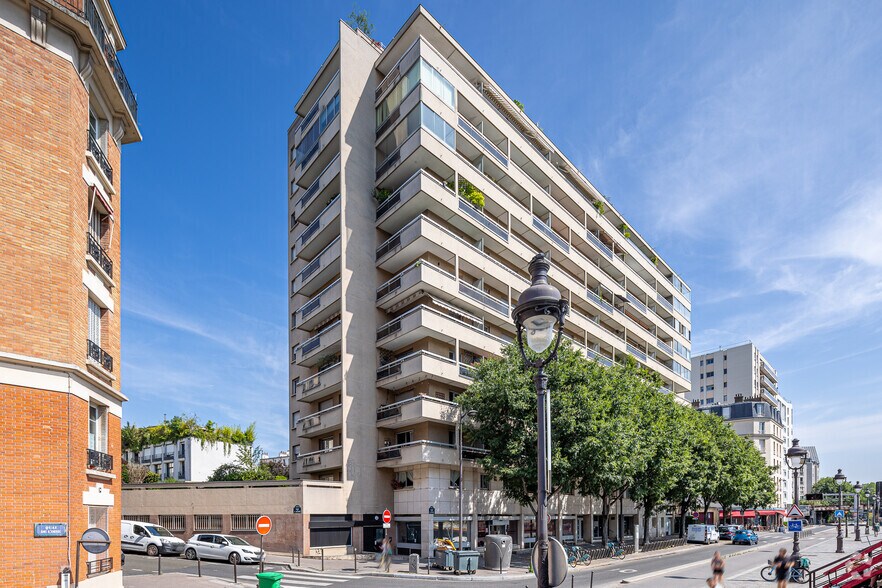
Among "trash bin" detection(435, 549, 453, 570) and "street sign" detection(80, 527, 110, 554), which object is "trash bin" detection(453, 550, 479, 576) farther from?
"street sign" detection(80, 527, 110, 554)

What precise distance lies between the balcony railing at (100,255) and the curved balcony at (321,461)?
65.5 ft

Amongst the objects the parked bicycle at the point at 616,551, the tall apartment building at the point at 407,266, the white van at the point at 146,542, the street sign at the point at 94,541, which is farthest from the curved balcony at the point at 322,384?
the street sign at the point at 94,541

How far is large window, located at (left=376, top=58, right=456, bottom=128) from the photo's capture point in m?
37.2

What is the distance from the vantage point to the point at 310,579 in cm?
2458

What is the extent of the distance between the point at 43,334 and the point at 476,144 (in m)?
30.2

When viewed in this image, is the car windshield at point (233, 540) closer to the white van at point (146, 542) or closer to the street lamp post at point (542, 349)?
the white van at point (146, 542)

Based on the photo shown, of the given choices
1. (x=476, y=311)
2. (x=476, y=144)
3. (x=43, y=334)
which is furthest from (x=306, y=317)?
(x=43, y=334)

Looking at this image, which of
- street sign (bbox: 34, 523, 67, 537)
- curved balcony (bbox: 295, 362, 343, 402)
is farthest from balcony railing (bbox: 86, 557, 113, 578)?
curved balcony (bbox: 295, 362, 343, 402)

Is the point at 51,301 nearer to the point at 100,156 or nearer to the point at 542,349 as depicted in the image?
the point at 100,156

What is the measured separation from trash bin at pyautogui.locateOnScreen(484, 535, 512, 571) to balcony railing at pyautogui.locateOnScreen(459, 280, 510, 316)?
14.3m

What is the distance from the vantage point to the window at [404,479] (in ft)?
119

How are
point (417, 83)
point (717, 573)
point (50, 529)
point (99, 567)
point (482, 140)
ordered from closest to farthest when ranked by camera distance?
point (717, 573) < point (50, 529) < point (99, 567) < point (417, 83) < point (482, 140)

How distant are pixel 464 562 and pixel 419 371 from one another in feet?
34.8

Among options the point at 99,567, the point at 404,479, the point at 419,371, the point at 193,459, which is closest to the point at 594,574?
the point at 404,479
